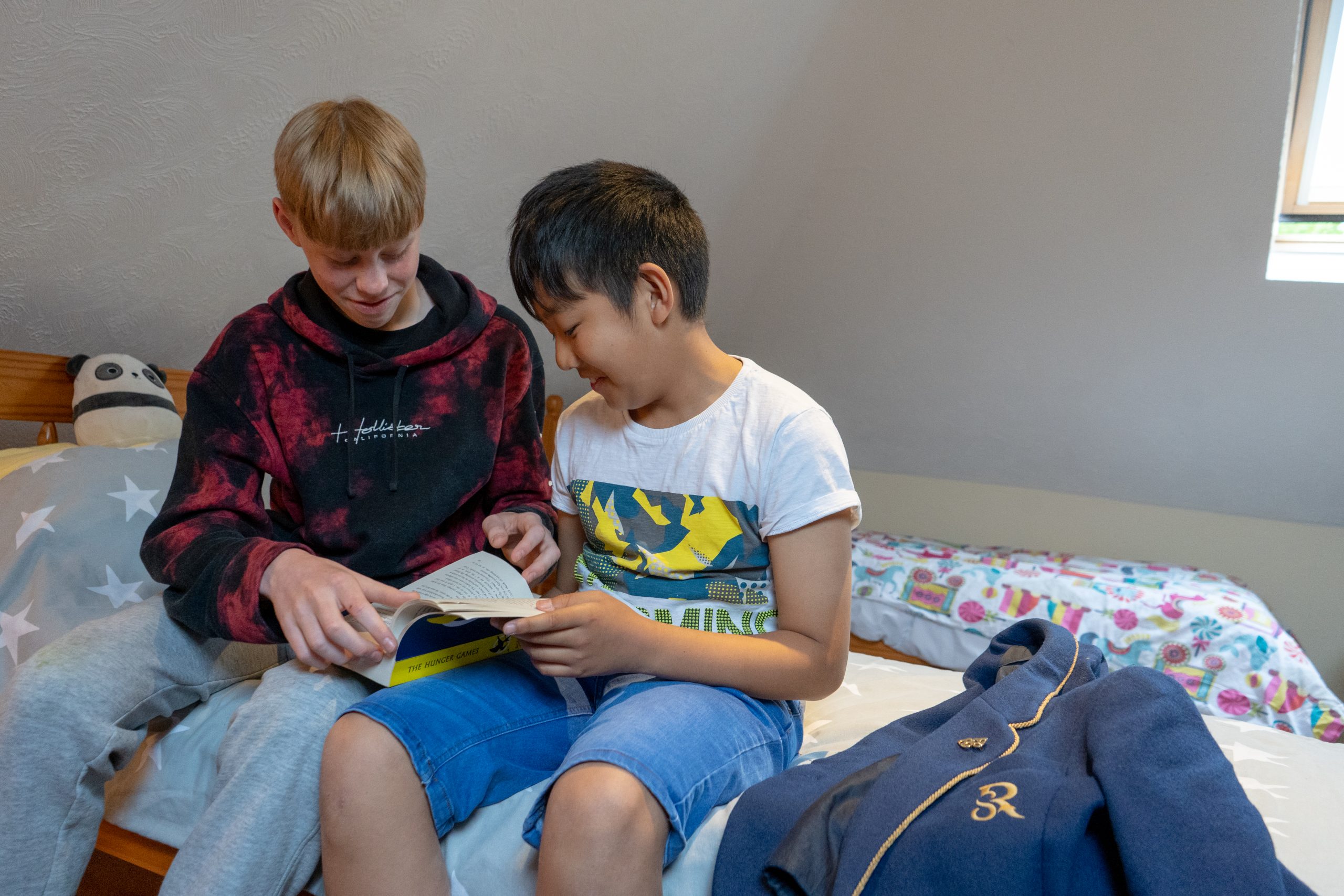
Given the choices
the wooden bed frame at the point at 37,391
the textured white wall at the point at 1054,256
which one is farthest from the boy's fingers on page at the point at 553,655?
the textured white wall at the point at 1054,256

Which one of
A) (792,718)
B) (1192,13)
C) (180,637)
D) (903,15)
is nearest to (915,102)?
(903,15)

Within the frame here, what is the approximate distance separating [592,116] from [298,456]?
1074mm

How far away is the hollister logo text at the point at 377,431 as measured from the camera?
1.11 m

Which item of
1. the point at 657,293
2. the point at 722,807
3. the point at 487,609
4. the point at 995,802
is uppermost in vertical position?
the point at 657,293

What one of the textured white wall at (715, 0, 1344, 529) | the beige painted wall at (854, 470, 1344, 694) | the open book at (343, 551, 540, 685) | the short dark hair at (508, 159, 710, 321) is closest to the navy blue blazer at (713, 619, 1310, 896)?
the open book at (343, 551, 540, 685)

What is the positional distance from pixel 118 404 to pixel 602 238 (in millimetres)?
1044

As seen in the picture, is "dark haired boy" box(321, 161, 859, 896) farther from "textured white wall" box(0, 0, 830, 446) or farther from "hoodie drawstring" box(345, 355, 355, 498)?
"textured white wall" box(0, 0, 830, 446)

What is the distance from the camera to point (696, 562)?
39.6 inches

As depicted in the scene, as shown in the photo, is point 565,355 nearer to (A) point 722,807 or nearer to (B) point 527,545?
(B) point 527,545

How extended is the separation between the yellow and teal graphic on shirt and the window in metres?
1.83

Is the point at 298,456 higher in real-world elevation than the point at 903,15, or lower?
lower

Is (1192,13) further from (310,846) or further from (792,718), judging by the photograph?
(310,846)

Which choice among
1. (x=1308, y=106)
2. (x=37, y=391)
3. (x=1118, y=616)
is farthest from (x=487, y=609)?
(x=1308, y=106)

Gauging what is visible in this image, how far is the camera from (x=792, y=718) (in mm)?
1004
